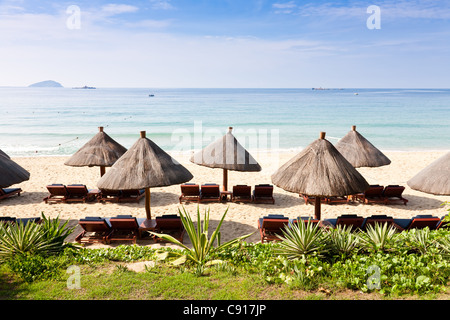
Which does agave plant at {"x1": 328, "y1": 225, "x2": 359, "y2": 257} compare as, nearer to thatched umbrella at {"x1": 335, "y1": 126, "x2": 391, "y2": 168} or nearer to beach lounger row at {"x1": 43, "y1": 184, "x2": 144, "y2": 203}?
thatched umbrella at {"x1": 335, "y1": 126, "x2": 391, "y2": 168}

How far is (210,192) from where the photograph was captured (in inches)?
448

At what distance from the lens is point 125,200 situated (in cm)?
1126

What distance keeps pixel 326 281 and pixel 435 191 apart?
15.3ft

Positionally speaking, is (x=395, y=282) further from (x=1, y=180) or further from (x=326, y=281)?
(x=1, y=180)

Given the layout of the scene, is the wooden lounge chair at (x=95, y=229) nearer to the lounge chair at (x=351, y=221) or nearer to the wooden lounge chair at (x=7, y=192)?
the wooden lounge chair at (x=7, y=192)

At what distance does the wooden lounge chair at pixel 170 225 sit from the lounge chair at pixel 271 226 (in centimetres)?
200

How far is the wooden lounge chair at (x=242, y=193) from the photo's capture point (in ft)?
37.1

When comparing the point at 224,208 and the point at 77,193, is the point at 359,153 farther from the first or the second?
the point at 77,193

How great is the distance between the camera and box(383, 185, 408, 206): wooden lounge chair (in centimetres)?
1114

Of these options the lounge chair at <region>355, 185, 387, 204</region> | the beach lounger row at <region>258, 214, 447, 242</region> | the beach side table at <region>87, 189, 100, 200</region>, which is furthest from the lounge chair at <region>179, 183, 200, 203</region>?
the lounge chair at <region>355, 185, 387, 204</region>

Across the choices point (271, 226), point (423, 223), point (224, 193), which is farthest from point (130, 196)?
point (423, 223)

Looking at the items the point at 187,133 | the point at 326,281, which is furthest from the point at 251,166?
the point at 187,133

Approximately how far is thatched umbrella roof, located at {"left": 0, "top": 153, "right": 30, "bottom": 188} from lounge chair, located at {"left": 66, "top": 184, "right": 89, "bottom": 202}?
2.71 metres

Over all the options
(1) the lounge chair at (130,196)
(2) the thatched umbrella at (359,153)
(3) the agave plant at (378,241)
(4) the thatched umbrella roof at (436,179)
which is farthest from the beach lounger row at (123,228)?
(2) the thatched umbrella at (359,153)
